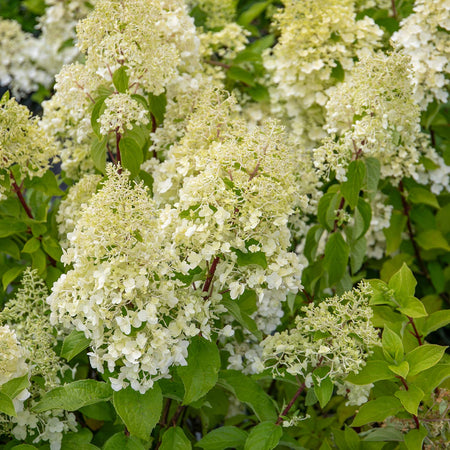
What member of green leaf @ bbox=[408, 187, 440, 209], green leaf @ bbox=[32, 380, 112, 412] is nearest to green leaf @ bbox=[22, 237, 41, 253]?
green leaf @ bbox=[32, 380, 112, 412]

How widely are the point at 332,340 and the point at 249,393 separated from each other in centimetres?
24

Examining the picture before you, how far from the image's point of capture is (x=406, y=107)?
1.58 meters

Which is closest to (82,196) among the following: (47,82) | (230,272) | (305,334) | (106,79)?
(106,79)

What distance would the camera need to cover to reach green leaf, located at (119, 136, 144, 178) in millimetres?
1542

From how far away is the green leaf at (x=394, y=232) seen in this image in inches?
81.6

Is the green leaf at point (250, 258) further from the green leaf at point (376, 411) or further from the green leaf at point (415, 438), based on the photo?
the green leaf at point (415, 438)

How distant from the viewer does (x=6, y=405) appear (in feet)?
4.10

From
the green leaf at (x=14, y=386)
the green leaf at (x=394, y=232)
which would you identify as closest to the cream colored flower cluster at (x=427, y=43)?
the green leaf at (x=394, y=232)

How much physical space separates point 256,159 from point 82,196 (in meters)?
0.61

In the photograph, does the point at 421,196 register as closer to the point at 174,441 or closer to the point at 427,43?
the point at 427,43

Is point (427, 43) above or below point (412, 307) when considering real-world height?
above

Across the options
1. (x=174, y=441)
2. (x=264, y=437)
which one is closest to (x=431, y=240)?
(x=264, y=437)

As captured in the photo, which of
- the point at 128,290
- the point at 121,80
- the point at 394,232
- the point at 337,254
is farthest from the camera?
the point at 394,232

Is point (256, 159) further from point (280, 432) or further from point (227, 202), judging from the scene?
point (280, 432)
